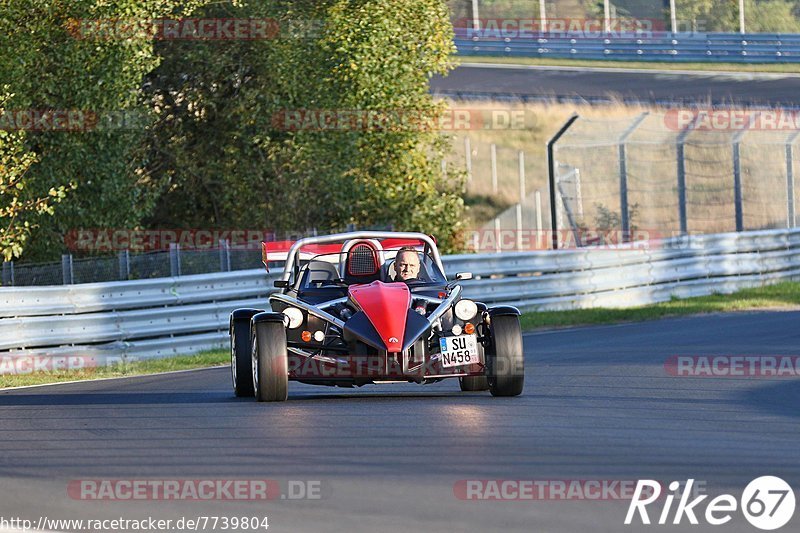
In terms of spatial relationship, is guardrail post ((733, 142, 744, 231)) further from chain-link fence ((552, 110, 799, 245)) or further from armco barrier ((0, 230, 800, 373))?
chain-link fence ((552, 110, 799, 245))

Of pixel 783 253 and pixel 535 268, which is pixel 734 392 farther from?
pixel 783 253

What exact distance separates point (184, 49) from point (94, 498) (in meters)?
19.1

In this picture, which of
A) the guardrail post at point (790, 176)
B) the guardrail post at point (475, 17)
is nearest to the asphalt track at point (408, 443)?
the guardrail post at point (790, 176)

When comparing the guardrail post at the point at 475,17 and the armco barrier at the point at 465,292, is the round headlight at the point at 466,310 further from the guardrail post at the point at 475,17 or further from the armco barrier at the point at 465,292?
the guardrail post at the point at 475,17

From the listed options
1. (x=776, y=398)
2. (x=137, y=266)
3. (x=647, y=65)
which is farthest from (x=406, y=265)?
(x=647, y=65)

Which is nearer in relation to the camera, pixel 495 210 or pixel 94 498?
pixel 94 498

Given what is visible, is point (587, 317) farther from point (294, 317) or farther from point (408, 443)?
point (408, 443)

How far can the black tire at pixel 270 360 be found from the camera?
1108 cm

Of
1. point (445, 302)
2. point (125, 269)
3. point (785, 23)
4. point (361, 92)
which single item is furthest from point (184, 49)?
point (785, 23)

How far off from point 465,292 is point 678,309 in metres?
3.79

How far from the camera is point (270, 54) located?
25.2 metres

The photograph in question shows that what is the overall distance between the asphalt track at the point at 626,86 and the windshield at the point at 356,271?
27.2 meters

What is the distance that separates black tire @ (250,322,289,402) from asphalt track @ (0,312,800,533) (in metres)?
0.17

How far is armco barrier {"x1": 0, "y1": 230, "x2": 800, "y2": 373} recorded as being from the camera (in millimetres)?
16375
